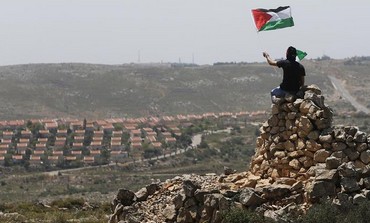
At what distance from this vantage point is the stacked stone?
14281 millimetres

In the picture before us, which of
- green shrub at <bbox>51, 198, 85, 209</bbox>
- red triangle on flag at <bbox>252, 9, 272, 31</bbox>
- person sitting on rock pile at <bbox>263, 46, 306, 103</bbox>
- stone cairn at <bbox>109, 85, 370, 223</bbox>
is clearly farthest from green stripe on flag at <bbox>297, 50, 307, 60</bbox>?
green shrub at <bbox>51, 198, 85, 209</bbox>

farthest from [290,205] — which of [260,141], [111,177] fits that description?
[111,177]

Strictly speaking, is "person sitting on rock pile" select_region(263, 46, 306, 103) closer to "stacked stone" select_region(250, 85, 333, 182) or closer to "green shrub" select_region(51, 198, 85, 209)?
"stacked stone" select_region(250, 85, 333, 182)

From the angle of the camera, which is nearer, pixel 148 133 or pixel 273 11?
pixel 273 11

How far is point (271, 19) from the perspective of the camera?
15.9m

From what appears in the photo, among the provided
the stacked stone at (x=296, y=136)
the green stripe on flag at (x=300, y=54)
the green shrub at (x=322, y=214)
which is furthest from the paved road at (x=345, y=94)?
the green shrub at (x=322, y=214)

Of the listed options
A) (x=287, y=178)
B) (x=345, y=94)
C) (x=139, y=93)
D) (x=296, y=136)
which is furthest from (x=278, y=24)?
(x=345, y=94)

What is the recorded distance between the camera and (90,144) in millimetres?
110500

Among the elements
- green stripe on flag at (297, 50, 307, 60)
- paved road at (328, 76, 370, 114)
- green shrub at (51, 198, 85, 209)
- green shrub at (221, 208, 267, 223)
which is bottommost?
paved road at (328, 76, 370, 114)

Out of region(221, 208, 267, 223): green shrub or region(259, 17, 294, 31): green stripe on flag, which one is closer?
region(221, 208, 267, 223): green shrub

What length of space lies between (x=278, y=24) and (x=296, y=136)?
297cm

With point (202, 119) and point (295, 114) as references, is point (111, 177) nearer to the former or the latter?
point (202, 119)

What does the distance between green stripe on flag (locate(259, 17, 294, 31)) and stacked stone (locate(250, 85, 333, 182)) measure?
1.77 metres

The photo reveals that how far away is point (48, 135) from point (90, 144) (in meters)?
8.40
